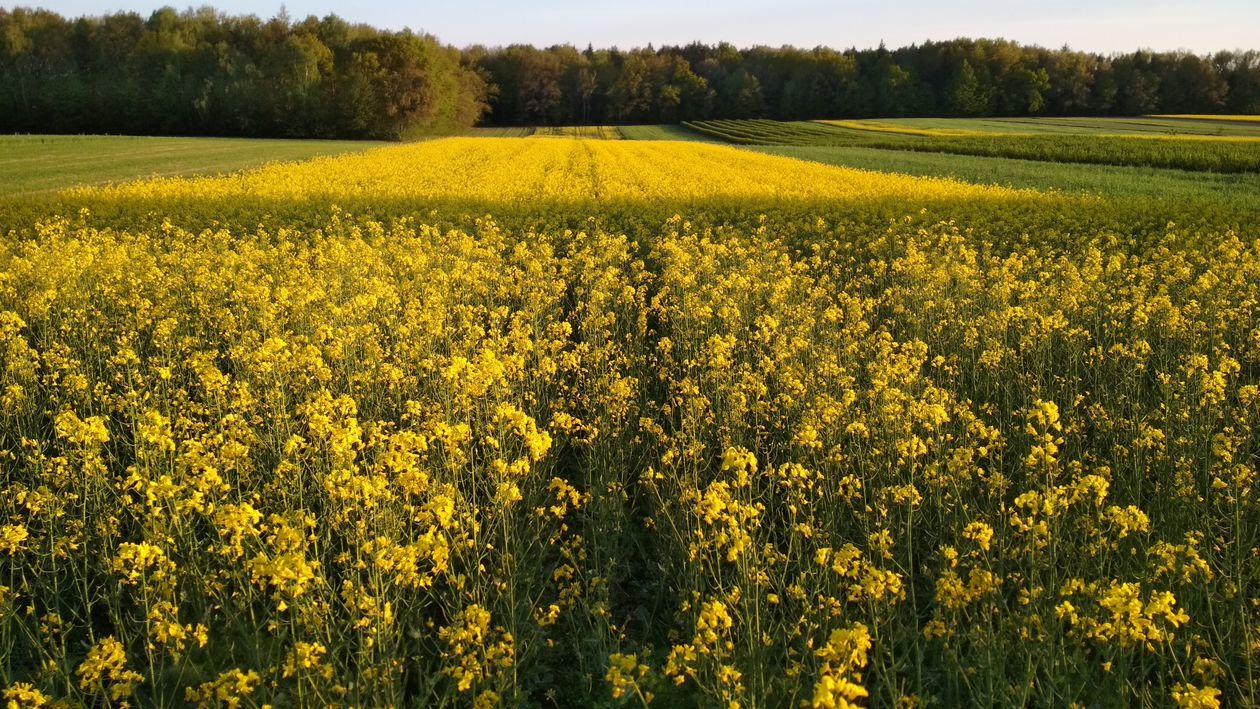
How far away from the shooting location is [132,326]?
8148mm

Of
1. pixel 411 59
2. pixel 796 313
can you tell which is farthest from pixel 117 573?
pixel 411 59

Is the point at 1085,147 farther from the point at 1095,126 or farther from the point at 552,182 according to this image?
the point at 1095,126

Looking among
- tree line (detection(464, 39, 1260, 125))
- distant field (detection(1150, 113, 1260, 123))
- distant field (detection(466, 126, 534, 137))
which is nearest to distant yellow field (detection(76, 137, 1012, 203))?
distant field (detection(466, 126, 534, 137))

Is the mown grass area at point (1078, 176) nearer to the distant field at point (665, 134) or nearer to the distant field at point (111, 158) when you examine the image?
the distant field at point (111, 158)

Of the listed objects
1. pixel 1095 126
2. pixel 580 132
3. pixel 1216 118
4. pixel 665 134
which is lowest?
pixel 665 134

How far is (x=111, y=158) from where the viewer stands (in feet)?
115

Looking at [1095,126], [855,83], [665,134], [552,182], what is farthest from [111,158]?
[855,83]

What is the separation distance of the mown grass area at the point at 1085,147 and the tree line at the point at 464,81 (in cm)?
2633

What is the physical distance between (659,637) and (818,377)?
2.64 metres

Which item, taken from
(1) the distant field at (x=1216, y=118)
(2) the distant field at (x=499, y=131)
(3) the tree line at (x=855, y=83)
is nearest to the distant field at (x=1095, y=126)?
A: (1) the distant field at (x=1216, y=118)

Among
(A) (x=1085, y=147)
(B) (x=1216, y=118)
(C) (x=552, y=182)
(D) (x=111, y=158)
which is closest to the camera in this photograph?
(C) (x=552, y=182)

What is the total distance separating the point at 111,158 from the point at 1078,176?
36.7 m

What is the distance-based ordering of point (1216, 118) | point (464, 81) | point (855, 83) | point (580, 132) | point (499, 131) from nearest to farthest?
point (1216, 118) < point (580, 132) < point (464, 81) < point (499, 131) < point (855, 83)

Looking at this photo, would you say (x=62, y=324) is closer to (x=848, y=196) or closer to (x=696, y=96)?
(x=848, y=196)
